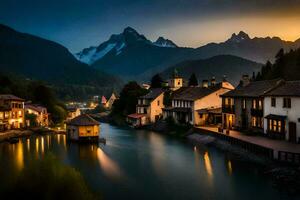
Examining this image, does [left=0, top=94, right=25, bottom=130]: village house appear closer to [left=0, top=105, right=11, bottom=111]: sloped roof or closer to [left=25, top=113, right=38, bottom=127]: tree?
[left=0, top=105, right=11, bottom=111]: sloped roof

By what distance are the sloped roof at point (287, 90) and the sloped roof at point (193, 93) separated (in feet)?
73.7

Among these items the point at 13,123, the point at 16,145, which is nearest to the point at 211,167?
the point at 16,145

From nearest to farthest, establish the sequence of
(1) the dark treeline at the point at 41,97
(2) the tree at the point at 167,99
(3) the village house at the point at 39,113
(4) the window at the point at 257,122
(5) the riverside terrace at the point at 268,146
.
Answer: (5) the riverside terrace at the point at 268,146, (4) the window at the point at 257,122, (3) the village house at the point at 39,113, (2) the tree at the point at 167,99, (1) the dark treeline at the point at 41,97

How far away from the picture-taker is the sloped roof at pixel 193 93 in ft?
231

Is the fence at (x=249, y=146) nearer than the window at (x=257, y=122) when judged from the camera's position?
Yes

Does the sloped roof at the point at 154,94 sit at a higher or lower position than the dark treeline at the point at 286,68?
lower

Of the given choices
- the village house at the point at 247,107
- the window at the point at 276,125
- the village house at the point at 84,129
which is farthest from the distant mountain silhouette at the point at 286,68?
the village house at the point at 84,129

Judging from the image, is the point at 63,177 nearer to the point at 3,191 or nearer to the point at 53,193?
the point at 53,193

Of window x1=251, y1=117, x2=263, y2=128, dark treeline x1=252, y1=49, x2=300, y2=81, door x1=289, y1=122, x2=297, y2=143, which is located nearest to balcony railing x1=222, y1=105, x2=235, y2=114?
window x1=251, y1=117, x2=263, y2=128

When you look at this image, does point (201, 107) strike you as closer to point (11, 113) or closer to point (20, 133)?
point (20, 133)

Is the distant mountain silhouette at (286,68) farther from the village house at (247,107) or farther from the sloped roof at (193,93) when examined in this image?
the village house at (247,107)

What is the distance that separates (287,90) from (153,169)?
58.1 ft

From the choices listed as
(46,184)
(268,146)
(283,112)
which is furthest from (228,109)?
(46,184)

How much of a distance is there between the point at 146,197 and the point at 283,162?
44.7 ft
